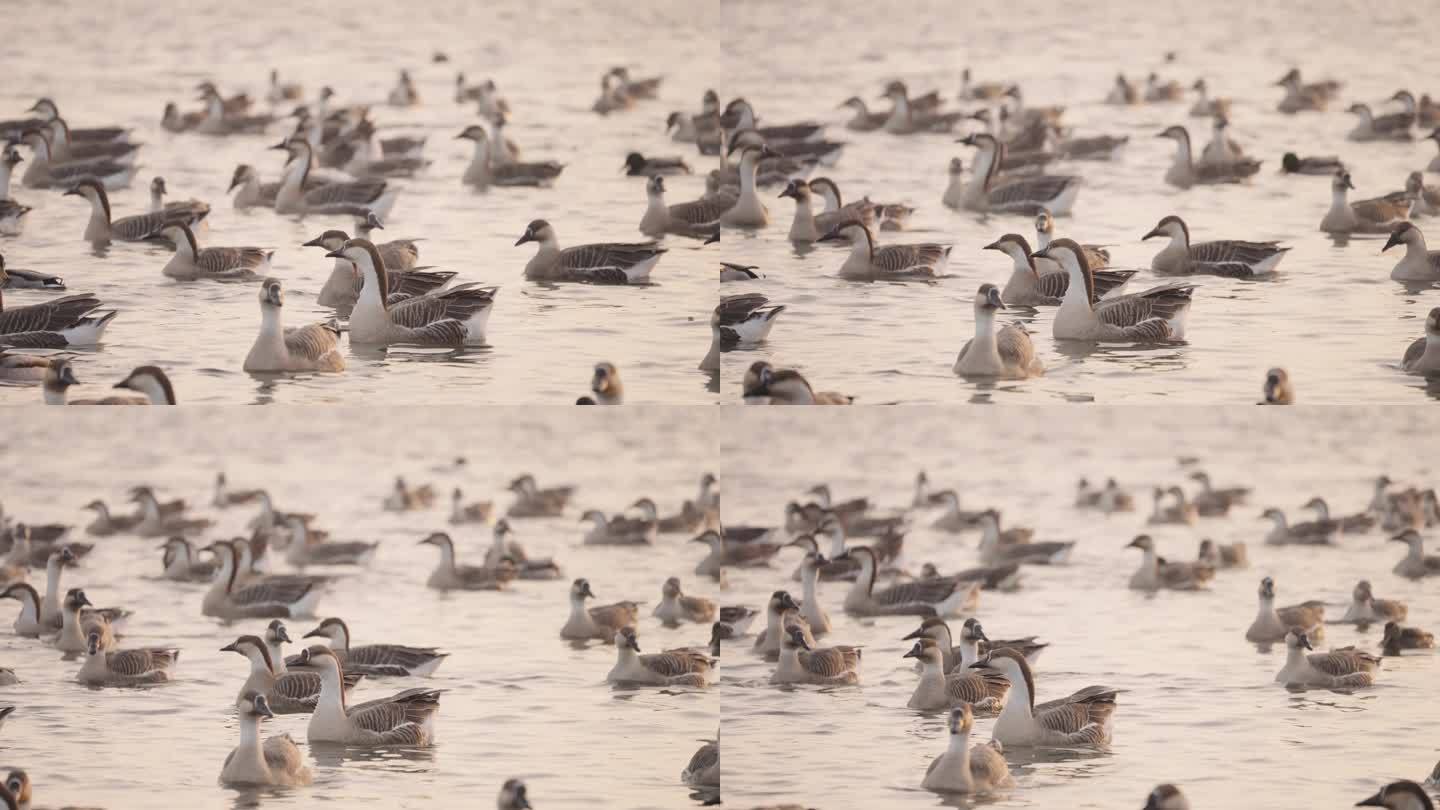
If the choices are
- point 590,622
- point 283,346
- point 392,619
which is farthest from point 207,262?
point 590,622

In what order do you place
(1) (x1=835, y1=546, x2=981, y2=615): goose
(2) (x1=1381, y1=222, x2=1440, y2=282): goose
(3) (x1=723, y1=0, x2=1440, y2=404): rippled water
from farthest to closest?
(1) (x1=835, y1=546, x2=981, y2=615): goose → (2) (x1=1381, y1=222, x2=1440, y2=282): goose → (3) (x1=723, y1=0, x2=1440, y2=404): rippled water

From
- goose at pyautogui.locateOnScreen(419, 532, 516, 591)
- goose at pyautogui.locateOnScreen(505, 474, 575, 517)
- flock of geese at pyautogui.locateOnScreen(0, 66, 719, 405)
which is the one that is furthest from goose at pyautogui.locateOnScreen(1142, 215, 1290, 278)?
goose at pyautogui.locateOnScreen(505, 474, 575, 517)

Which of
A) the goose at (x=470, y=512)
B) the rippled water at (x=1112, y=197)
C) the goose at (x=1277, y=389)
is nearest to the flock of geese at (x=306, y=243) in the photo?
the rippled water at (x=1112, y=197)

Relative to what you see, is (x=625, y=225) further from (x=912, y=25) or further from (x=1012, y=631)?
(x=912, y=25)

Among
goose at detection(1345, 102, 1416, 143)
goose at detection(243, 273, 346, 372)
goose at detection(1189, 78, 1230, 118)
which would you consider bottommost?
goose at detection(243, 273, 346, 372)

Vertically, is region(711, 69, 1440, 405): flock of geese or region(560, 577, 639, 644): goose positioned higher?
region(711, 69, 1440, 405): flock of geese

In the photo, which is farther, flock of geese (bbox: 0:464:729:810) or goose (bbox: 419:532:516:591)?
goose (bbox: 419:532:516:591)

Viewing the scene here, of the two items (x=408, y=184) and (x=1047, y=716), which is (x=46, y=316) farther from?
(x=1047, y=716)

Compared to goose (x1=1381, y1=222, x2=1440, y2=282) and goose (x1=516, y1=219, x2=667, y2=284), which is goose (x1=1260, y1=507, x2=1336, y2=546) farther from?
goose (x1=516, y1=219, x2=667, y2=284)
